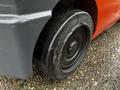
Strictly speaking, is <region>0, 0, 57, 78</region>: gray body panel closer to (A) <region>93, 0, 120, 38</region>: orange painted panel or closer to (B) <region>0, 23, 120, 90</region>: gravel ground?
(B) <region>0, 23, 120, 90</region>: gravel ground

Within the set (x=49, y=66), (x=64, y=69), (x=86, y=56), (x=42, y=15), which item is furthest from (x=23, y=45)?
(x=86, y=56)

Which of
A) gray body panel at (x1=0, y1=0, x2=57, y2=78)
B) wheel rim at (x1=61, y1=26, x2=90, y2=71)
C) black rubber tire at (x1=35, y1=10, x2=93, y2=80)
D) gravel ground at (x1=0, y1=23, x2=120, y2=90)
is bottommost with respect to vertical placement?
gravel ground at (x1=0, y1=23, x2=120, y2=90)

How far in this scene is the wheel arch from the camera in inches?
104

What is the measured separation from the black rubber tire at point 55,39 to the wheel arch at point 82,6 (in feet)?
0.37

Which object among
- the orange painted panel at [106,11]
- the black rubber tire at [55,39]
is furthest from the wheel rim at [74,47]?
the orange painted panel at [106,11]

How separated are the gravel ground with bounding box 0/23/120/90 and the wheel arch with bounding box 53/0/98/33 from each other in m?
0.50

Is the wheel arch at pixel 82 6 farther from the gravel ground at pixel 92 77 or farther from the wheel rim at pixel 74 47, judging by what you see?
the gravel ground at pixel 92 77

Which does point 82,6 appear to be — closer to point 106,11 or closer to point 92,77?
point 106,11

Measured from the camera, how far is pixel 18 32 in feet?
6.53

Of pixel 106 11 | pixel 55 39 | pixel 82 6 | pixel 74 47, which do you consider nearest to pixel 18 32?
pixel 55 39

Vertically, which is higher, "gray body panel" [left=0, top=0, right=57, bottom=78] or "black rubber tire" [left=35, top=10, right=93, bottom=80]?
"gray body panel" [left=0, top=0, right=57, bottom=78]

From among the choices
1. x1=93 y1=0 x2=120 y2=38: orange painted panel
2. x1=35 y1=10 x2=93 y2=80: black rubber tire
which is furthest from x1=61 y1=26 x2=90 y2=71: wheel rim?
x1=93 y1=0 x2=120 y2=38: orange painted panel

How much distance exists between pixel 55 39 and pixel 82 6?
0.60m

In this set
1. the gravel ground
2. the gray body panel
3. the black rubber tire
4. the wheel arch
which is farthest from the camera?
the gravel ground
